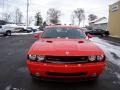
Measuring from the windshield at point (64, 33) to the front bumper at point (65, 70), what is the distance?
2.02m

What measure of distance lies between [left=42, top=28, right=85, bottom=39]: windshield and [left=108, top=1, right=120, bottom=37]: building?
39.9m

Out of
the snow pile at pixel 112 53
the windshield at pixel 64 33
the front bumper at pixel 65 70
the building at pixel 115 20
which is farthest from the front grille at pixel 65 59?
the building at pixel 115 20

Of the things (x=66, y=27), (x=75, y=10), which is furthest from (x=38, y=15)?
(x=66, y=27)

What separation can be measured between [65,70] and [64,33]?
2428 millimetres

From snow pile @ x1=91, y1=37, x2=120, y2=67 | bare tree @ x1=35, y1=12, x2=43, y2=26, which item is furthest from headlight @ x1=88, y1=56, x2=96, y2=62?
bare tree @ x1=35, y1=12, x2=43, y2=26

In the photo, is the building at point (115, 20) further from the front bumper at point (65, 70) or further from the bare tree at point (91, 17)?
the bare tree at point (91, 17)

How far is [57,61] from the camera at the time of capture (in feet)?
18.6

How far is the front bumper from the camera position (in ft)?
18.2

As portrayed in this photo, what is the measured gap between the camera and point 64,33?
7.80 m

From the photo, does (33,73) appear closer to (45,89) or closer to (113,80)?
(45,89)

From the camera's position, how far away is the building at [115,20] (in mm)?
47375

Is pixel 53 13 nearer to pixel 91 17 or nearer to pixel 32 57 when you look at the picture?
pixel 91 17

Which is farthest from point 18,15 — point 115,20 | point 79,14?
point 115,20

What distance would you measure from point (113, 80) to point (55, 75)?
188cm
